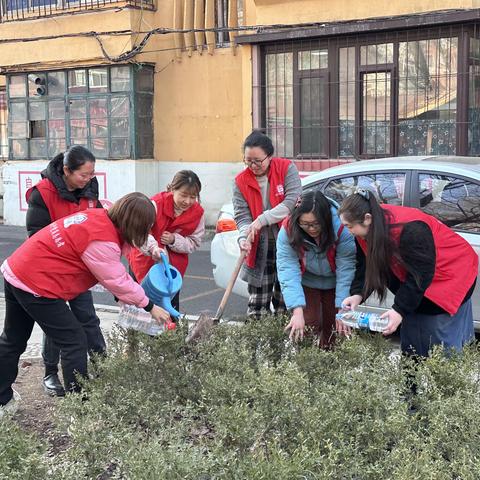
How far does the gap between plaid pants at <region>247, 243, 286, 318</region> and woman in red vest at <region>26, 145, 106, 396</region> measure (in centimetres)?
107

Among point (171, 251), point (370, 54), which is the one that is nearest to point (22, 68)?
point (370, 54)

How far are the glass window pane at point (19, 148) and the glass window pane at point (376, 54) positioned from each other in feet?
26.8

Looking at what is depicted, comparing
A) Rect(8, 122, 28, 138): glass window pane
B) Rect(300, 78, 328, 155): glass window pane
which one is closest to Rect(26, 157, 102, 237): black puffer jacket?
Rect(300, 78, 328, 155): glass window pane

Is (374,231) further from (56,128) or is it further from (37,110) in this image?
(37,110)

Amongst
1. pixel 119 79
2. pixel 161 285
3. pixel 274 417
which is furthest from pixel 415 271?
pixel 119 79

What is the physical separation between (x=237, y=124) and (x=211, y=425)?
11351mm

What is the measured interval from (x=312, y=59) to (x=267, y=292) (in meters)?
8.79

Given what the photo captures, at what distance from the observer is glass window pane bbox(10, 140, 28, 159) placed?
16703 mm

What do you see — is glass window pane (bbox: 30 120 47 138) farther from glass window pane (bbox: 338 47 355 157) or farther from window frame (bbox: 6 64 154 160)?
glass window pane (bbox: 338 47 355 157)

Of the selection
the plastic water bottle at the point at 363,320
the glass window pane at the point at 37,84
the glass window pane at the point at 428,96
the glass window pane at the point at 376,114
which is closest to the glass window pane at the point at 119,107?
the glass window pane at the point at 37,84

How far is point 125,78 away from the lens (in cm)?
1505

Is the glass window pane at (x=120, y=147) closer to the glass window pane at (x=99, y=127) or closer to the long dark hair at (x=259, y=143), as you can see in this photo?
the glass window pane at (x=99, y=127)

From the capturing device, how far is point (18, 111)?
1672 cm

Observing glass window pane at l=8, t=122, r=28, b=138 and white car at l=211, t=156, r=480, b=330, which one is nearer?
white car at l=211, t=156, r=480, b=330
